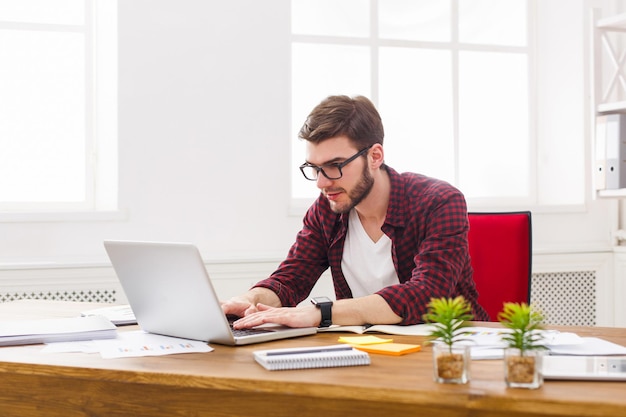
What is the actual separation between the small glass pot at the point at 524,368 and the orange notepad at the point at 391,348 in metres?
0.34

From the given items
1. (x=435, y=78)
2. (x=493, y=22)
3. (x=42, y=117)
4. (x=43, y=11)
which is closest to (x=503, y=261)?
(x=435, y=78)

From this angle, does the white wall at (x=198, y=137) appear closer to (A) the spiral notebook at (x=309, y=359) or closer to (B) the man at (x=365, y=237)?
(B) the man at (x=365, y=237)

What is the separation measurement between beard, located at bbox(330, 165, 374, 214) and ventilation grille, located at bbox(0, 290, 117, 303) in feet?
4.46

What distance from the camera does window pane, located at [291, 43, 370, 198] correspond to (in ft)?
11.8

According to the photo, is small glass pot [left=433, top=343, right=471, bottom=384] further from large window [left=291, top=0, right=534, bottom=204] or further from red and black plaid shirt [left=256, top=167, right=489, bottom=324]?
large window [left=291, top=0, right=534, bottom=204]

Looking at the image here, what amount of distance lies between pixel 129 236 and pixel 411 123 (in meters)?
1.44

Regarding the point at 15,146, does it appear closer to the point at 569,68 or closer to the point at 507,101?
the point at 507,101

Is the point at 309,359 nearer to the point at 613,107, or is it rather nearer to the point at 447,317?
the point at 447,317

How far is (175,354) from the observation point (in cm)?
151

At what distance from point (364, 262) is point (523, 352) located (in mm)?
1141

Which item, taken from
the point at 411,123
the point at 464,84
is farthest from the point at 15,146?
the point at 464,84

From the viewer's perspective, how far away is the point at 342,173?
2.13 meters

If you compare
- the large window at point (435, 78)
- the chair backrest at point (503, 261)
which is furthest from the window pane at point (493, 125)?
the chair backrest at point (503, 261)

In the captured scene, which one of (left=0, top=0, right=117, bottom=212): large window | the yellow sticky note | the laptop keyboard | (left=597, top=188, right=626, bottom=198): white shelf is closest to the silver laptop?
the laptop keyboard
